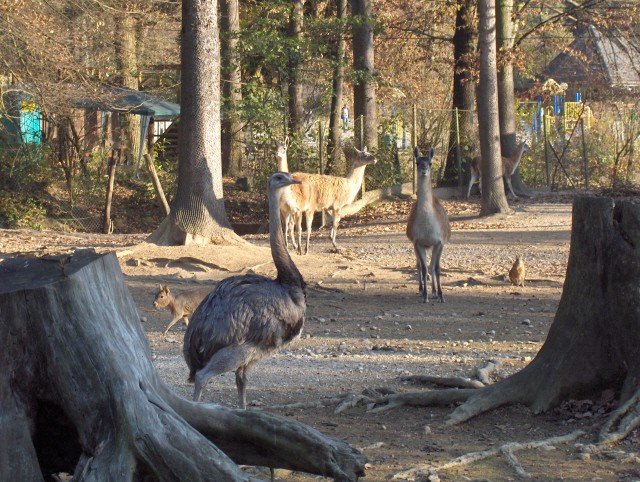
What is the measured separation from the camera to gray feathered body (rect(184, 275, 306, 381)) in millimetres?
6309

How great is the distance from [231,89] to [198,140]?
9.71 m

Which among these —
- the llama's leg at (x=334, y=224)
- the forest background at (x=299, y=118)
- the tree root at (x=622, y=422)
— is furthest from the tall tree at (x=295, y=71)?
the tree root at (x=622, y=422)

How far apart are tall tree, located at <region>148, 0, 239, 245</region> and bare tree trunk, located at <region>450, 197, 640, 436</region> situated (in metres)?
9.44

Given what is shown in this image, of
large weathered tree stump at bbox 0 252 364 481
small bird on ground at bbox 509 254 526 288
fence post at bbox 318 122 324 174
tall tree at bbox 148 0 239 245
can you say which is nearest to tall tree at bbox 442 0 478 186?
fence post at bbox 318 122 324 174

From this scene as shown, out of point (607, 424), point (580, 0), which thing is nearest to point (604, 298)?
point (607, 424)

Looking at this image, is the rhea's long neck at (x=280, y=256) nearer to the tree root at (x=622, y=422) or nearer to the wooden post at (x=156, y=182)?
the tree root at (x=622, y=422)

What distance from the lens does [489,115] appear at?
66.2ft

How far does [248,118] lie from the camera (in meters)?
23.7

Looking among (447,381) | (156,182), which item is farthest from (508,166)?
(447,381)

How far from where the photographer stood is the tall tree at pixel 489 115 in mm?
19922

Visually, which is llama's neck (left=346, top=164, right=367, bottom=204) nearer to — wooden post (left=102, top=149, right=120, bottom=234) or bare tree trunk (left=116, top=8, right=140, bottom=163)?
bare tree trunk (left=116, top=8, right=140, bottom=163)

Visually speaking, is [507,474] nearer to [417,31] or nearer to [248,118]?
[248,118]

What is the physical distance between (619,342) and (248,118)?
18.5 metres

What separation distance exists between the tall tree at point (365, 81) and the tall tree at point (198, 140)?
28.3 feet
